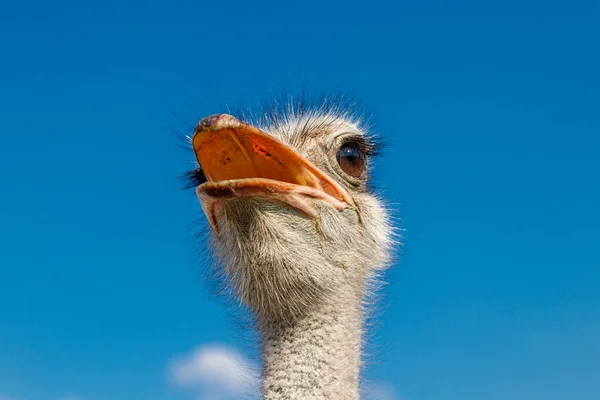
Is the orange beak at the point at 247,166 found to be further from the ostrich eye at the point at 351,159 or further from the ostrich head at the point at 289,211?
the ostrich eye at the point at 351,159

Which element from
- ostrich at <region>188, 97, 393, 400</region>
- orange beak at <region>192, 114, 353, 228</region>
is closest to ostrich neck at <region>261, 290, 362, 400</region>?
ostrich at <region>188, 97, 393, 400</region>

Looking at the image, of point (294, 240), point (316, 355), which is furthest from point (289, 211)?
point (316, 355)

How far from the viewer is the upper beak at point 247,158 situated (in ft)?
12.7

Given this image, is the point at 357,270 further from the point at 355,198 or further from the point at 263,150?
the point at 263,150

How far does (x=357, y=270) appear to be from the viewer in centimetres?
471

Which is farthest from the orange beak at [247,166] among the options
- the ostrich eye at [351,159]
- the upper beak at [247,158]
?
the ostrich eye at [351,159]

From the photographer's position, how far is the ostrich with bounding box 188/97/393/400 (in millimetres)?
4039

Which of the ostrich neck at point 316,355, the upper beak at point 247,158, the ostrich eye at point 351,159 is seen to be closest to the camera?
the upper beak at point 247,158

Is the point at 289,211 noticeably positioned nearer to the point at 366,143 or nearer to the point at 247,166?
the point at 247,166

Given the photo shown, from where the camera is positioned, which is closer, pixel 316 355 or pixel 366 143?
pixel 316 355

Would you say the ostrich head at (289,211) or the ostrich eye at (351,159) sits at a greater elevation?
the ostrich eye at (351,159)

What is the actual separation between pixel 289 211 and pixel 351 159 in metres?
0.78

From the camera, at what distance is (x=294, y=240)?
430 centimetres

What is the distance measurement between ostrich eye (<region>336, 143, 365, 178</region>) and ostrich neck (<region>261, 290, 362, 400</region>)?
2.15ft
